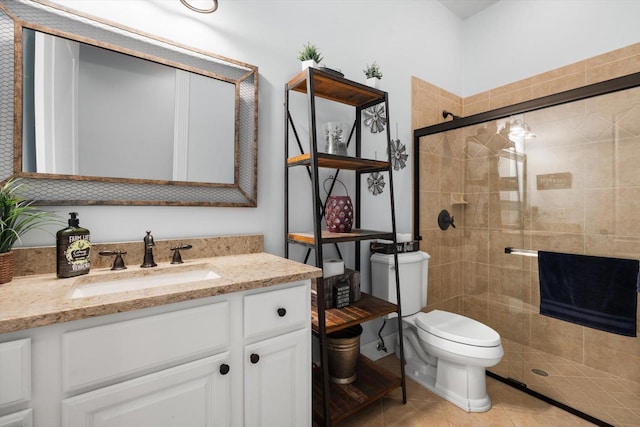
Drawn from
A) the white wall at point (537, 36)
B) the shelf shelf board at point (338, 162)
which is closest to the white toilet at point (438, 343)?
the shelf shelf board at point (338, 162)

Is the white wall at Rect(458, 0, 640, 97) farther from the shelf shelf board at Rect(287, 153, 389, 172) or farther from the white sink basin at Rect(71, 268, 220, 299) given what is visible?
the white sink basin at Rect(71, 268, 220, 299)

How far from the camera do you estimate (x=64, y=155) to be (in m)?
1.16

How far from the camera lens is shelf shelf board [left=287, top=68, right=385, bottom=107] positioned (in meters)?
1.50

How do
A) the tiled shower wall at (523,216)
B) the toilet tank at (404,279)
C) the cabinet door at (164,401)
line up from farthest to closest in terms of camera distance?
1. the toilet tank at (404,279)
2. the tiled shower wall at (523,216)
3. the cabinet door at (164,401)

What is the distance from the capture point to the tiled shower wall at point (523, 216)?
1755 mm

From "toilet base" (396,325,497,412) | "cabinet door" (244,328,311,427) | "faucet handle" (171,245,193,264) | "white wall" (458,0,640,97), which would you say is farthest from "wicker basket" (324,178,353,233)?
"white wall" (458,0,640,97)

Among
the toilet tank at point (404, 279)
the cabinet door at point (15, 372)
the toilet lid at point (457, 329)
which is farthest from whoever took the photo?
the toilet tank at point (404, 279)

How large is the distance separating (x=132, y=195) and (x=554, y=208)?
248 centimetres

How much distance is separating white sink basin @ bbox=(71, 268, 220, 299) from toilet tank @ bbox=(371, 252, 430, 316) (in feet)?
3.81

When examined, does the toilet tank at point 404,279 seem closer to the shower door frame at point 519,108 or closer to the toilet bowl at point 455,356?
the toilet bowl at point 455,356

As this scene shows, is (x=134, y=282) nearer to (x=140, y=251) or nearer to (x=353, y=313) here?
(x=140, y=251)

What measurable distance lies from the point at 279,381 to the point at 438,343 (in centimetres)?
109

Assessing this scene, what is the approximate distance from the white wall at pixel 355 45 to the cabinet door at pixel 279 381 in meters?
0.67

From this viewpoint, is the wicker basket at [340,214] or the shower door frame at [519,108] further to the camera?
the wicker basket at [340,214]
